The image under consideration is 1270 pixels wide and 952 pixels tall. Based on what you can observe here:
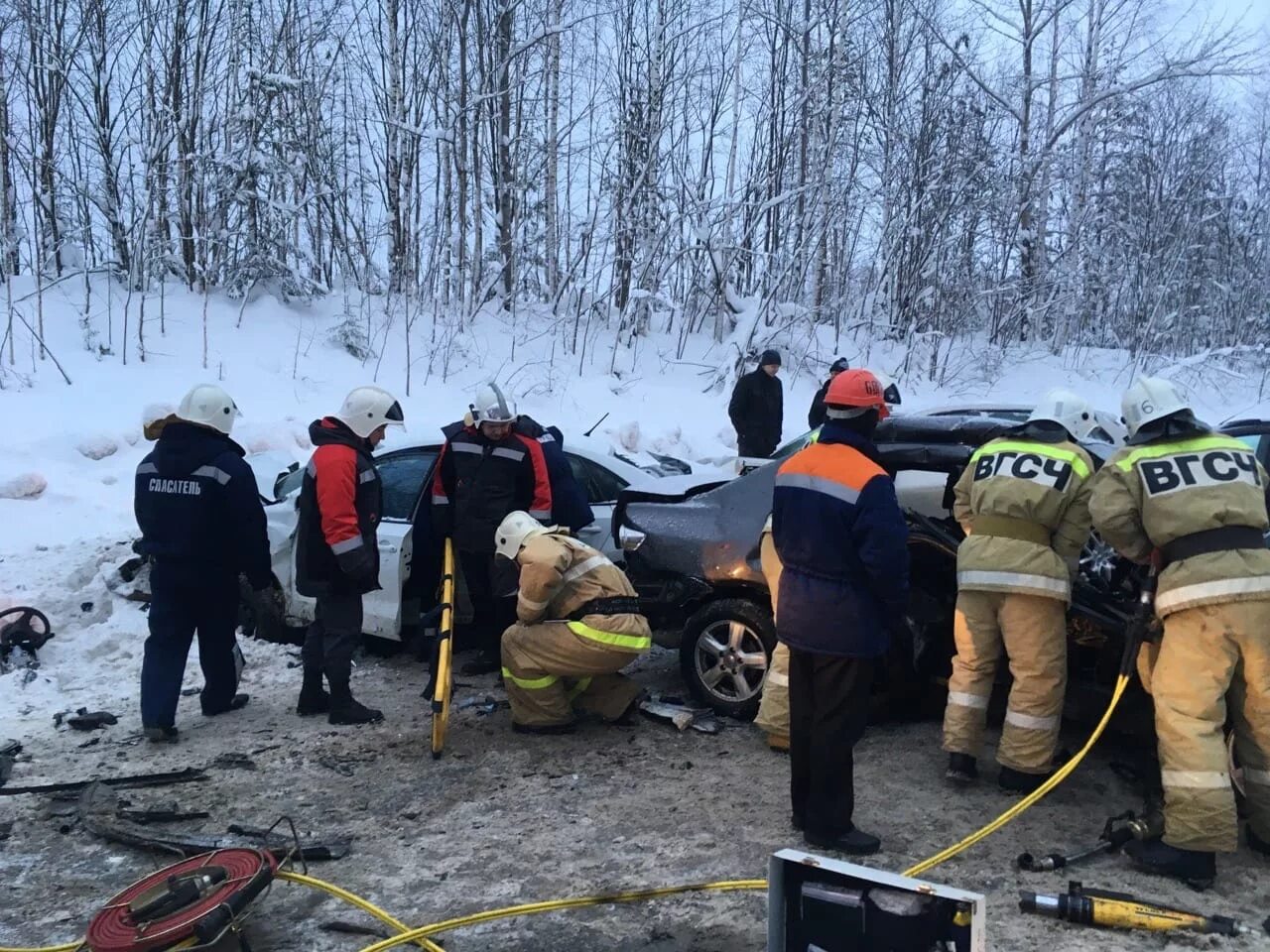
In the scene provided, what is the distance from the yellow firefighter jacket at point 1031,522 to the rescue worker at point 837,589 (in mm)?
690

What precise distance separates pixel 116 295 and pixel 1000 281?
58.3 ft

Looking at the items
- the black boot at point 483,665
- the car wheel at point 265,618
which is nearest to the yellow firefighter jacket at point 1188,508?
the black boot at point 483,665

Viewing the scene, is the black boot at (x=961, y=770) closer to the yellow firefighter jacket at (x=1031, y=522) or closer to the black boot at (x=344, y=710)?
the yellow firefighter jacket at (x=1031, y=522)

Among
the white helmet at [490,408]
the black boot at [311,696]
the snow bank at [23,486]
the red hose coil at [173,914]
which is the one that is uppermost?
the white helmet at [490,408]

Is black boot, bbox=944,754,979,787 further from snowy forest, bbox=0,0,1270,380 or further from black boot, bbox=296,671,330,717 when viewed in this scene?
snowy forest, bbox=0,0,1270,380

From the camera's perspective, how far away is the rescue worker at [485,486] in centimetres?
568

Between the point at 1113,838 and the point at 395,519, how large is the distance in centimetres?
438

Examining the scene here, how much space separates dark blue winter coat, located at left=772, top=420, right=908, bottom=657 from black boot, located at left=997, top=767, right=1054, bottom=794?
1.05m

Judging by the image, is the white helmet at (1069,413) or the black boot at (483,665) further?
the black boot at (483,665)

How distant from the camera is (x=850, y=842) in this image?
3.75 metres

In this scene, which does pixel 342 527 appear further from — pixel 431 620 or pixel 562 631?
pixel 562 631

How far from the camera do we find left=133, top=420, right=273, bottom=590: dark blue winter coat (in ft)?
16.6

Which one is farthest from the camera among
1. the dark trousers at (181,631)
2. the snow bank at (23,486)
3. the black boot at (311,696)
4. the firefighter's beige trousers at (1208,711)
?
the snow bank at (23,486)

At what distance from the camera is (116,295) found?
13.5 metres
